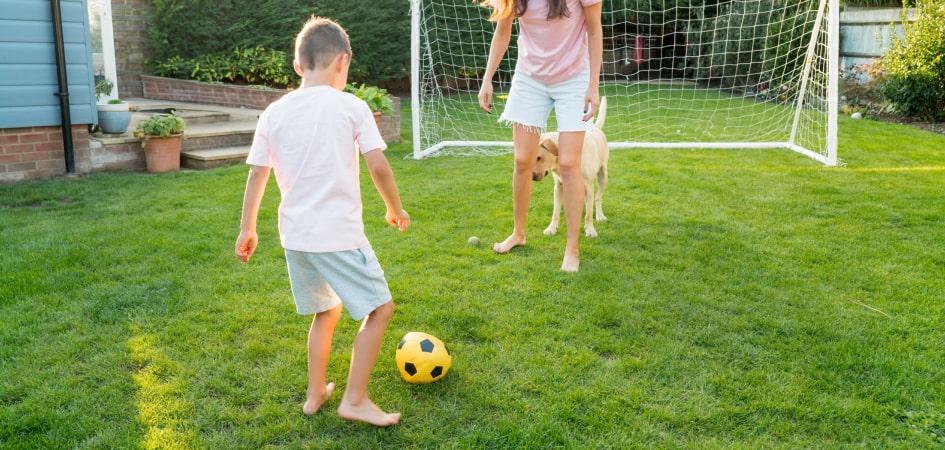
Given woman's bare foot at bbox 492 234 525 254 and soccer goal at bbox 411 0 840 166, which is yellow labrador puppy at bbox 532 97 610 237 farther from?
soccer goal at bbox 411 0 840 166

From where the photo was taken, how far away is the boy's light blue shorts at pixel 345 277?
234 cm

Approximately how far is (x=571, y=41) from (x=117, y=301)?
2.62 meters

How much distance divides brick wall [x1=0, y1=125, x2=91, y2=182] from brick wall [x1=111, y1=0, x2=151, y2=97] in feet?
13.7

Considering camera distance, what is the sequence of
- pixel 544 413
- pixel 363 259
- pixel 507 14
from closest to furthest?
pixel 363 259 < pixel 544 413 < pixel 507 14

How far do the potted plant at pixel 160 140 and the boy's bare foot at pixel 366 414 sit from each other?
509 cm

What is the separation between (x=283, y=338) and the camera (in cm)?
315

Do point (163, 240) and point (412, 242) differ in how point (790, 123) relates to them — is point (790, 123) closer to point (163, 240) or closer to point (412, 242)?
point (412, 242)

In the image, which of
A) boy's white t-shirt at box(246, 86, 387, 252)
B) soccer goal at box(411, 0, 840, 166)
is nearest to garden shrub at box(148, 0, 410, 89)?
soccer goal at box(411, 0, 840, 166)

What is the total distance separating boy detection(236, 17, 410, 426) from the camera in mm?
2283

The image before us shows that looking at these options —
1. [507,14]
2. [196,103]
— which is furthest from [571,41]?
[196,103]

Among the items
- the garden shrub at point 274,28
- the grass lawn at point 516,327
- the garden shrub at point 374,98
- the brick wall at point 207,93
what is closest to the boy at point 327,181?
the grass lawn at point 516,327

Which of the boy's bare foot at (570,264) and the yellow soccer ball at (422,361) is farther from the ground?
the boy's bare foot at (570,264)

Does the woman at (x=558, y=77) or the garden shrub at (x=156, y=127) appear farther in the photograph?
the garden shrub at (x=156, y=127)

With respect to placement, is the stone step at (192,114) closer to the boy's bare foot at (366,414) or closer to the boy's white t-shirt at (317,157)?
the boy's white t-shirt at (317,157)
